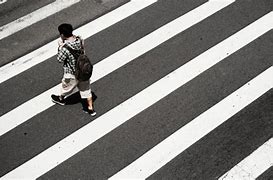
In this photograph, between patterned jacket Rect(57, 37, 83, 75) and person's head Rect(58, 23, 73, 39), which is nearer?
person's head Rect(58, 23, 73, 39)

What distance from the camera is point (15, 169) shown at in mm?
7016

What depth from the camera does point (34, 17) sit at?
31.4 feet

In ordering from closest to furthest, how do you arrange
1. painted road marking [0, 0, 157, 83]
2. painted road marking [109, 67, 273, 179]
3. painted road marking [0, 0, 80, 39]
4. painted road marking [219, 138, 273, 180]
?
painted road marking [219, 138, 273, 180] < painted road marking [109, 67, 273, 179] < painted road marking [0, 0, 157, 83] < painted road marking [0, 0, 80, 39]

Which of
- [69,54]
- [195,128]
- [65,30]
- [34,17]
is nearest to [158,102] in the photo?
[195,128]

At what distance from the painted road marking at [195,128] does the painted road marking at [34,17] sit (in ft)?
14.4

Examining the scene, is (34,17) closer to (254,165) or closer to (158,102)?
(158,102)

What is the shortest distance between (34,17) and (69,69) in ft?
9.78

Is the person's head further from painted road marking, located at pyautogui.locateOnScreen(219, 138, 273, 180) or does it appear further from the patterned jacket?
painted road marking, located at pyautogui.locateOnScreen(219, 138, 273, 180)

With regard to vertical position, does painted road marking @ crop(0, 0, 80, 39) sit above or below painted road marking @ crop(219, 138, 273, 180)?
above

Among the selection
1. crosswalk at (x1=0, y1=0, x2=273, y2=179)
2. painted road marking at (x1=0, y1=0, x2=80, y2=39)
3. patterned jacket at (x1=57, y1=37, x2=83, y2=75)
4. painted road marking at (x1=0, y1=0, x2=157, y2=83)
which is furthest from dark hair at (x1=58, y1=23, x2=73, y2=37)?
painted road marking at (x1=0, y1=0, x2=80, y2=39)

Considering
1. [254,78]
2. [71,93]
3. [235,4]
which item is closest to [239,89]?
[254,78]

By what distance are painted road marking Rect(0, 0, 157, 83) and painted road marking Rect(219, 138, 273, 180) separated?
14.4ft

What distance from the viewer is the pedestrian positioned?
22.5 feet

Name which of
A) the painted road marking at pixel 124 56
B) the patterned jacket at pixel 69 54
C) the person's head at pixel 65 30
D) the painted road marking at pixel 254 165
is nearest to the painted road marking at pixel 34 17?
the painted road marking at pixel 124 56
